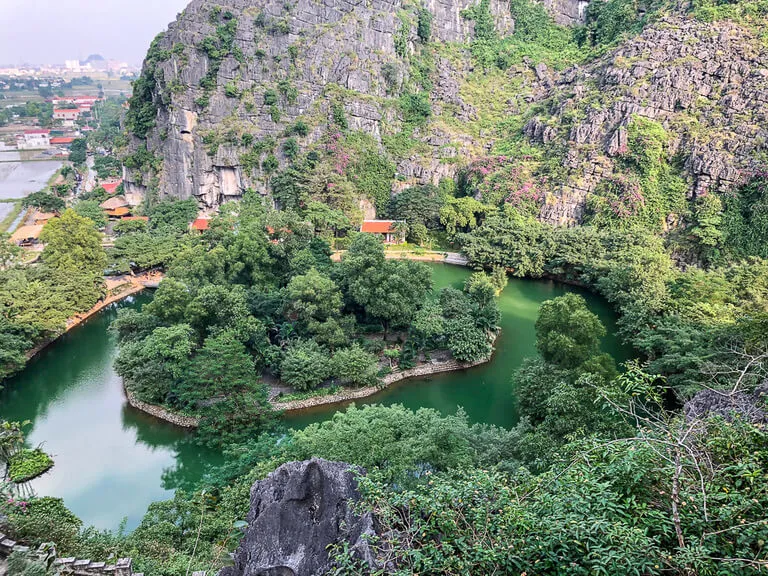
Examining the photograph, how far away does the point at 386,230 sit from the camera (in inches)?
1078

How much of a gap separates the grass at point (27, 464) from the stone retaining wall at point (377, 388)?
18.3 ft

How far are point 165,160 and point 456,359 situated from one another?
2424 cm

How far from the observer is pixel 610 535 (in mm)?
3295

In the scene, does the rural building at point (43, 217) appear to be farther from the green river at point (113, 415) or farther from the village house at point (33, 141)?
the village house at point (33, 141)

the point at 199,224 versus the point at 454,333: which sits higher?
the point at 199,224

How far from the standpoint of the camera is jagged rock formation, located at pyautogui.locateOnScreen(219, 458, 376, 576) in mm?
4797

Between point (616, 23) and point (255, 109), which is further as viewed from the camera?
point (616, 23)

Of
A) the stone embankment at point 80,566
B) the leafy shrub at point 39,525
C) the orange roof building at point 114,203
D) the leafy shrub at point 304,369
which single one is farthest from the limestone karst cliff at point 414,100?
the stone embankment at point 80,566

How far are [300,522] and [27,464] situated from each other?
10.1 m

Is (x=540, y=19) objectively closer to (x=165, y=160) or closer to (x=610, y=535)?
Answer: (x=165, y=160)

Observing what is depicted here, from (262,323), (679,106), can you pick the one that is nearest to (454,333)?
(262,323)

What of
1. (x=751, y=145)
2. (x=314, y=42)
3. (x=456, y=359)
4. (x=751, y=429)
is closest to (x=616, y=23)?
(x=751, y=145)

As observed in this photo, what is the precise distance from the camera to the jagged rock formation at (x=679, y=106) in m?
23.2

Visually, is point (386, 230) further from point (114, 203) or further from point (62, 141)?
point (62, 141)
